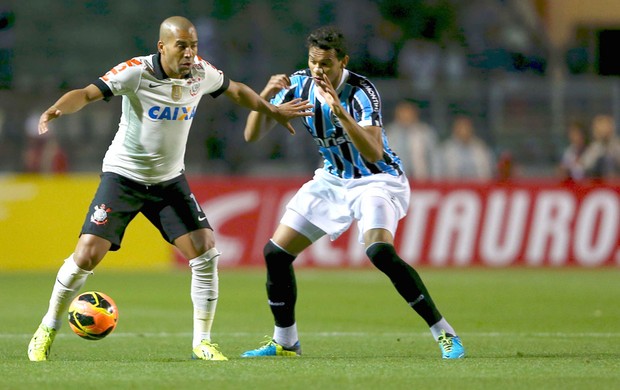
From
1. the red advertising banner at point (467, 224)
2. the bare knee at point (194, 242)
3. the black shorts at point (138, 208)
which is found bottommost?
the red advertising banner at point (467, 224)

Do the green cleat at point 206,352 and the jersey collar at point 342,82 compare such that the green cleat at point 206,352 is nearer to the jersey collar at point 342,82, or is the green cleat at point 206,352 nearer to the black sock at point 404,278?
the black sock at point 404,278

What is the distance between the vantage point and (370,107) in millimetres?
8281

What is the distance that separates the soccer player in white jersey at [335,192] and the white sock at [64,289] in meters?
1.31

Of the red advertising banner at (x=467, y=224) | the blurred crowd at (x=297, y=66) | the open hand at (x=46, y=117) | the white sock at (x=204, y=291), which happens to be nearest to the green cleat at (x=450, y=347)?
the white sock at (x=204, y=291)

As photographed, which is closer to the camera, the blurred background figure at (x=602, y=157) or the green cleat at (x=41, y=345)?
the green cleat at (x=41, y=345)

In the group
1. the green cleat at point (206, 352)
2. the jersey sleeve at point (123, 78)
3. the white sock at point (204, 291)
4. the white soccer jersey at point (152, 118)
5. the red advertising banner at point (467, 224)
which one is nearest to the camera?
the jersey sleeve at point (123, 78)

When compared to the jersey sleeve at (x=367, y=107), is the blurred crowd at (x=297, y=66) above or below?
below

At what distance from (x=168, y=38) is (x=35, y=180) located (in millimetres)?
10777

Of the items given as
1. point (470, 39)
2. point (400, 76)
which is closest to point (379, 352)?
point (400, 76)

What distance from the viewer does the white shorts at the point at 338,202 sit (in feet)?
27.9

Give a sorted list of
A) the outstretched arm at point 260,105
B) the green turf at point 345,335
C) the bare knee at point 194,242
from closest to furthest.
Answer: the green turf at point 345,335
the bare knee at point 194,242
the outstretched arm at point 260,105

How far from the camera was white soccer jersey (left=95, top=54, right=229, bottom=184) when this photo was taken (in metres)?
7.82

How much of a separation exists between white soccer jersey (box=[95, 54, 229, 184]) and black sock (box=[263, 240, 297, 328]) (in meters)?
1.01

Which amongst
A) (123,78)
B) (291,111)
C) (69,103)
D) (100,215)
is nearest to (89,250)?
(100,215)
